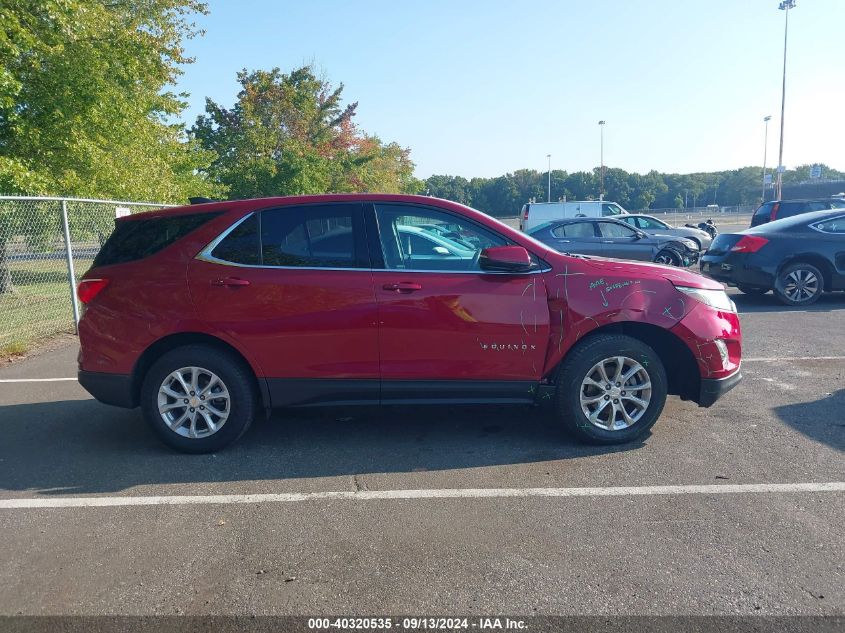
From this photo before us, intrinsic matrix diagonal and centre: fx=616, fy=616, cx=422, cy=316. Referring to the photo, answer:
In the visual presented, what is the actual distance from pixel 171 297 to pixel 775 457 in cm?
437

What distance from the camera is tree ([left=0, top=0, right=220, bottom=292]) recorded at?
11977 millimetres

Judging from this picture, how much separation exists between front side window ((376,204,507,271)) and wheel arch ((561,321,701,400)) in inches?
40.2

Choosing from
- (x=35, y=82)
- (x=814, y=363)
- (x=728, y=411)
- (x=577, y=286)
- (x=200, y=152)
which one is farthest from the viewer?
(x=200, y=152)

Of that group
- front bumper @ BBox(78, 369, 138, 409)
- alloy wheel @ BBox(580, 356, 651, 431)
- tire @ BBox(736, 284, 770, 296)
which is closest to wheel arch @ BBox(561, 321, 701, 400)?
alloy wheel @ BBox(580, 356, 651, 431)

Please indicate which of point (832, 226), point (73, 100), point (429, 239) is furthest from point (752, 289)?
point (73, 100)

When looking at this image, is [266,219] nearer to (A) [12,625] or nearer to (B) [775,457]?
(A) [12,625]

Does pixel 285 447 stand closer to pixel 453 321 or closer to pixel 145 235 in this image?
pixel 453 321

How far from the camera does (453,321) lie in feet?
14.1

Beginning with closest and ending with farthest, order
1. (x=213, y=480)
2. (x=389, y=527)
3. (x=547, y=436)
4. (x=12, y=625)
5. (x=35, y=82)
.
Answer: (x=12, y=625) → (x=389, y=527) → (x=213, y=480) → (x=547, y=436) → (x=35, y=82)

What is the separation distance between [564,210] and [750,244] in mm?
18366

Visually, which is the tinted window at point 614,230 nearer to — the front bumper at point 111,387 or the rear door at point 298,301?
the rear door at point 298,301

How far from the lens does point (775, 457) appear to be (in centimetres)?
426

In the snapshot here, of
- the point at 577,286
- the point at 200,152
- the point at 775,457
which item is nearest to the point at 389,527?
the point at 577,286

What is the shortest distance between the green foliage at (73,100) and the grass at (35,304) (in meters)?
2.22
